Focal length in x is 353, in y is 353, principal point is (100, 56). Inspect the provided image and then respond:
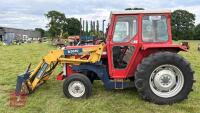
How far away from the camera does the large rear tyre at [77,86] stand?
299 inches

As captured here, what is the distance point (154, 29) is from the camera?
7500 millimetres

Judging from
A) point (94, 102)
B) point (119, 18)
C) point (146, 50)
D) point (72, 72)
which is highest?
point (119, 18)

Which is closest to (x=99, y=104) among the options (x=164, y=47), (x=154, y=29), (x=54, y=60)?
(x=54, y=60)

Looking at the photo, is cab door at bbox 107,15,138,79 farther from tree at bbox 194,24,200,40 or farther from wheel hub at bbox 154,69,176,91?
tree at bbox 194,24,200,40

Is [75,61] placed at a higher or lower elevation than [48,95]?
higher

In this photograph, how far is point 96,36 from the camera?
8602 mm

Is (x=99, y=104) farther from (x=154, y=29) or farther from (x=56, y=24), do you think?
(x=56, y=24)

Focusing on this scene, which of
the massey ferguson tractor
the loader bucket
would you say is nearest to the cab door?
the massey ferguson tractor

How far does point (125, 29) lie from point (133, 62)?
28.9 inches

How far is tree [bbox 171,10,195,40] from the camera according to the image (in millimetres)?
64750

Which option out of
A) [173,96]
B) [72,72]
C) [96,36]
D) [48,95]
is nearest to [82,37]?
[96,36]

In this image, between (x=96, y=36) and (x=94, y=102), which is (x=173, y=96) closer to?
(x=94, y=102)

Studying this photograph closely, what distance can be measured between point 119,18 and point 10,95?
3.10m

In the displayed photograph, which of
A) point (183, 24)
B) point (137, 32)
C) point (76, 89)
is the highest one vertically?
point (183, 24)
